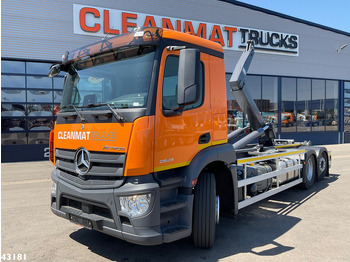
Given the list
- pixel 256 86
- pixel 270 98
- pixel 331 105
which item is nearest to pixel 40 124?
pixel 256 86

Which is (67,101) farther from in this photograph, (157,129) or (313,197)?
(313,197)

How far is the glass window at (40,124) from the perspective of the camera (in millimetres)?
12906

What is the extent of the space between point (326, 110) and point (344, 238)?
64.4 ft

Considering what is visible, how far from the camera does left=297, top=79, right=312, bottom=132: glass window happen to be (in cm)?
1944

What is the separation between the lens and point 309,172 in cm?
699

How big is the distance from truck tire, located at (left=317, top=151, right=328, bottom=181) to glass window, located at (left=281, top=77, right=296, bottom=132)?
1141cm

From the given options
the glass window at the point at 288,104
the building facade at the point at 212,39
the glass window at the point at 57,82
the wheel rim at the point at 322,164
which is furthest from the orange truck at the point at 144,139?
the glass window at the point at 288,104

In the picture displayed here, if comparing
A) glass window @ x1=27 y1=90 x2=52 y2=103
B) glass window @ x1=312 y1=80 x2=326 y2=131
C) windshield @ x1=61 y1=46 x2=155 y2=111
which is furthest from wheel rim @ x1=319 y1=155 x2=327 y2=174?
glass window @ x1=312 y1=80 x2=326 y2=131

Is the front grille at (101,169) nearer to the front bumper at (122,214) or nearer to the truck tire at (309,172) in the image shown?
the front bumper at (122,214)

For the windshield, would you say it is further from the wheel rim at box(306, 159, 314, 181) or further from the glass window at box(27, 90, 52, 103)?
the glass window at box(27, 90, 52, 103)

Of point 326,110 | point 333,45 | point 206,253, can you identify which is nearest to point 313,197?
point 206,253

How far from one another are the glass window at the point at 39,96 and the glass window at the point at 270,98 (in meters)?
13.2

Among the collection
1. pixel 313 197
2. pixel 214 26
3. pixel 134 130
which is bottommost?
pixel 313 197

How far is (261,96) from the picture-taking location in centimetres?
1795
